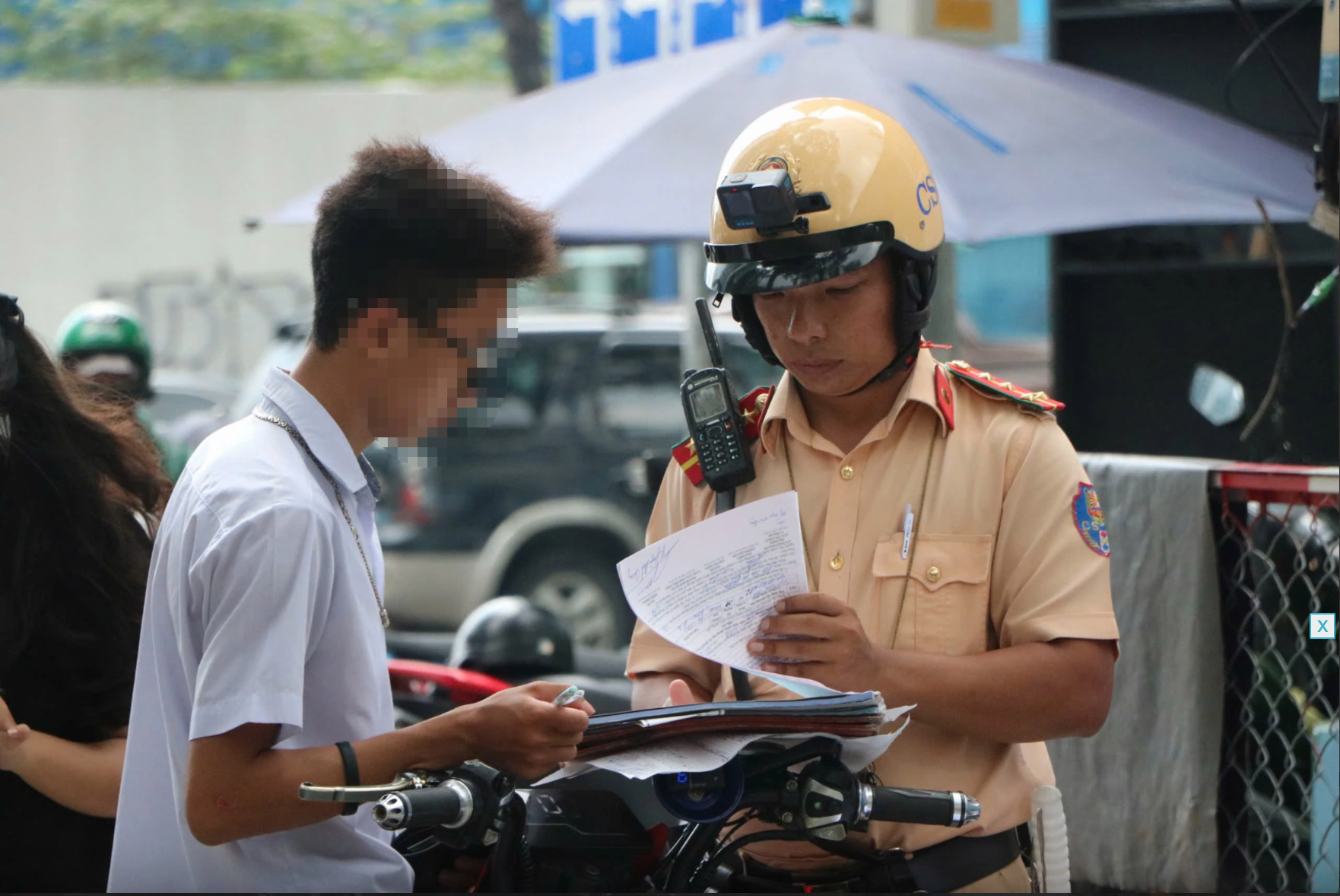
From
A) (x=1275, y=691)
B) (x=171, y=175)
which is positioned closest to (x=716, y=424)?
(x=1275, y=691)

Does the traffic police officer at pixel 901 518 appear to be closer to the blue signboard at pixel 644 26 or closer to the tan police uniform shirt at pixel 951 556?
the tan police uniform shirt at pixel 951 556

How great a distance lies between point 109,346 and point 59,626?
9.78ft

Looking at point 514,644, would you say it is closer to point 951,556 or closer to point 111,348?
point 111,348

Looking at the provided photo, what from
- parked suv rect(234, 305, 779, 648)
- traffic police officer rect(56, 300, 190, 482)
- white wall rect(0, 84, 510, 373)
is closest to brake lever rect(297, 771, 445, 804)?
traffic police officer rect(56, 300, 190, 482)

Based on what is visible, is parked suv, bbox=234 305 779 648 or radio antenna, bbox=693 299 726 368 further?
parked suv, bbox=234 305 779 648

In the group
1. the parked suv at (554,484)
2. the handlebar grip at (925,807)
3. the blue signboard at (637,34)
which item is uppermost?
the blue signboard at (637,34)

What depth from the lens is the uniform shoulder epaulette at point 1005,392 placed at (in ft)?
7.14

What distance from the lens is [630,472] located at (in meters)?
8.91

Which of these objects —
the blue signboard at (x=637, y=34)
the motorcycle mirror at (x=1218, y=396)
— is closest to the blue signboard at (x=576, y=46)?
the blue signboard at (x=637, y=34)

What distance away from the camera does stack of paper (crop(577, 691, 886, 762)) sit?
1751 mm

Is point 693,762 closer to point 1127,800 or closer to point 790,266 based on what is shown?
point 790,266

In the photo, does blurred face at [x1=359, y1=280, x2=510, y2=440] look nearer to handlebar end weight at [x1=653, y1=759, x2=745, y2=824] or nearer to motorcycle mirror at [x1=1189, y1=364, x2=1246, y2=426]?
handlebar end weight at [x1=653, y1=759, x2=745, y2=824]

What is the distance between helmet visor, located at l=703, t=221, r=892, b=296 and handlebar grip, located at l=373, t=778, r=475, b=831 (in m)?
0.86

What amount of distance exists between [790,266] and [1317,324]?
3955 mm
